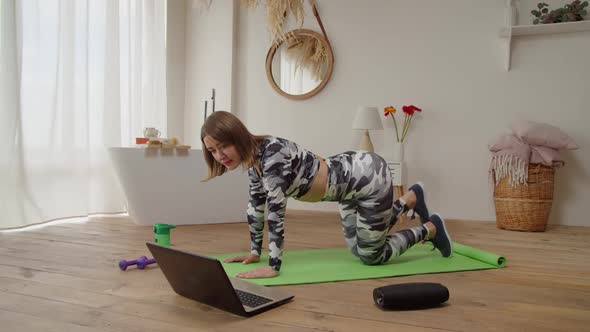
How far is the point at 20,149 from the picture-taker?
290 cm

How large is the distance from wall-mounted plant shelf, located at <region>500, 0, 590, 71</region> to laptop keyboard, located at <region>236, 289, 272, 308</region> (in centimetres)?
306

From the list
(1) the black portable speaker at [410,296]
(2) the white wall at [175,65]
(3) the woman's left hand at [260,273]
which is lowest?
(3) the woman's left hand at [260,273]

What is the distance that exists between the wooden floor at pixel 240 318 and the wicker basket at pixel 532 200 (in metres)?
0.60

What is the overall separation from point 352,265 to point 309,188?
1.44ft

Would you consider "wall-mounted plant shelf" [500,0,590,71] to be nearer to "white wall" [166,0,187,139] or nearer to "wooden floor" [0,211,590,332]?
"wooden floor" [0,211,590,332]

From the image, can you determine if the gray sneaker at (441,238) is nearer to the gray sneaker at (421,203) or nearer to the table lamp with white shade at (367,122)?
the gray sneaker at (421,203)

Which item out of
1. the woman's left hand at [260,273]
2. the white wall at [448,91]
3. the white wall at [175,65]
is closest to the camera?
the woman's left hand at [260,273]

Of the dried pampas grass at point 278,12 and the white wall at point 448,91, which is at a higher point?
the dried pampas grass at point 278,12

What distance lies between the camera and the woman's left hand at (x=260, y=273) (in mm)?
1760

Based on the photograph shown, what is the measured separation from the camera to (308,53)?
4.23m

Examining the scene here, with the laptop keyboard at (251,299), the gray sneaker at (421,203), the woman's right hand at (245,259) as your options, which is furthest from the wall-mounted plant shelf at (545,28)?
the laptop keyboard at (251,299)

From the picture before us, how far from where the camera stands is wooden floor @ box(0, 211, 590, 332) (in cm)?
136

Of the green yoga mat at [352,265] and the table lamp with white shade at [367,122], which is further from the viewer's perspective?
the table lamp with white shade at [367,122]

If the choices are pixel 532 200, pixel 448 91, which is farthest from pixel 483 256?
pixel 448 91
